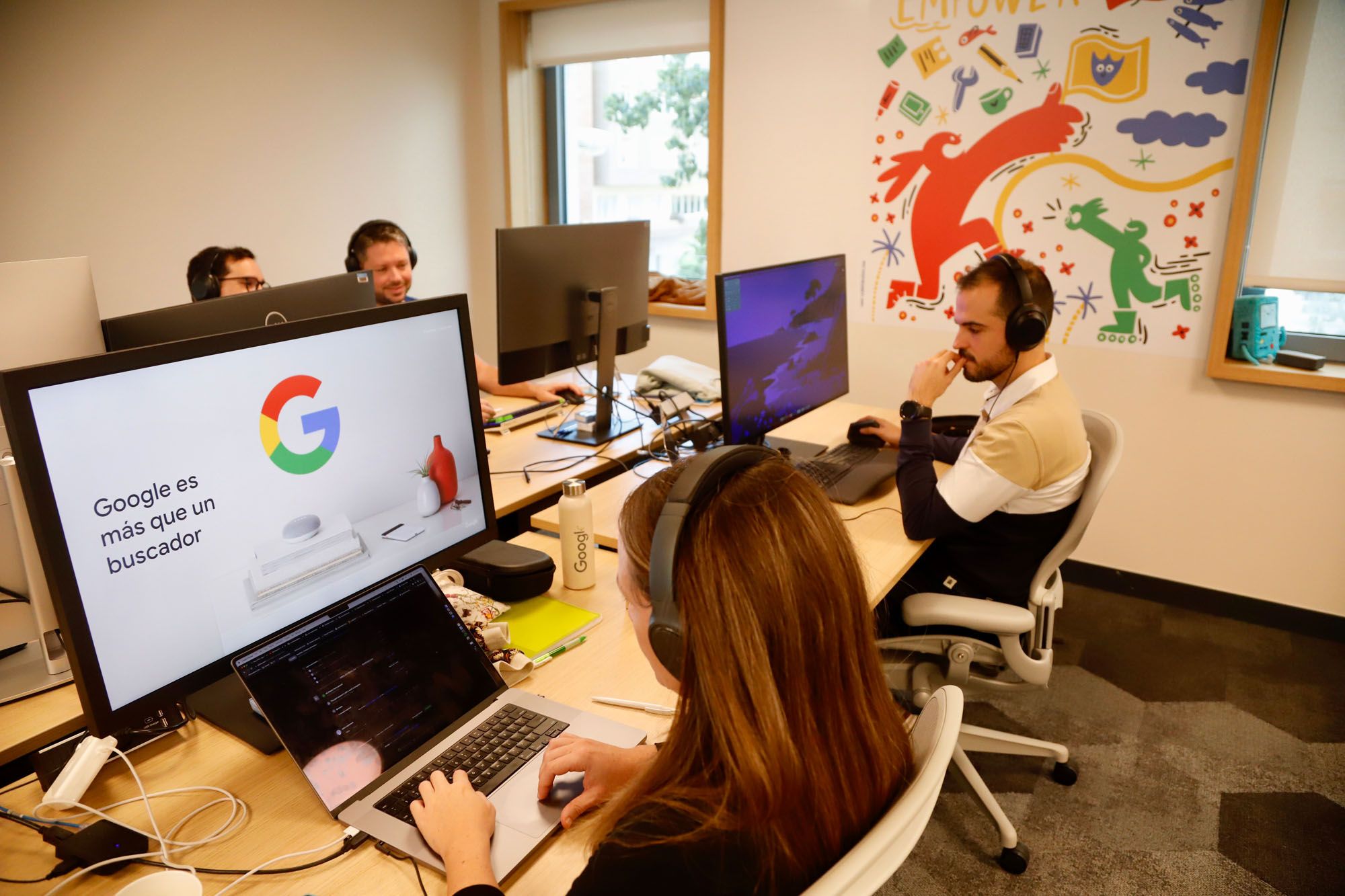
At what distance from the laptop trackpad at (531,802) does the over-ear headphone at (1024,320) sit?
4.52 ft

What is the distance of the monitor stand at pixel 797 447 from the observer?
7.30ft

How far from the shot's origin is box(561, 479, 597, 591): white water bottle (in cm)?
147

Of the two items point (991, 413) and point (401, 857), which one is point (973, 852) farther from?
point (401, 857)

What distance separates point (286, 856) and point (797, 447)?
1.66 meters

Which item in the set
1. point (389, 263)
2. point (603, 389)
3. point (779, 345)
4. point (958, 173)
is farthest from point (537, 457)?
point (958, 173)

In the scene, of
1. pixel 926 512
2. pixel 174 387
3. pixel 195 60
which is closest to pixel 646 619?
pixel 174 387

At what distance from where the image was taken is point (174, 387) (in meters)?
0.89

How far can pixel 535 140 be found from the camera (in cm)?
431

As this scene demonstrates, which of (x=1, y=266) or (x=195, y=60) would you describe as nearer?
(x=1, y=266)

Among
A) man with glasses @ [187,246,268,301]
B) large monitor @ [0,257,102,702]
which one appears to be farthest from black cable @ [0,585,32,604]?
man with glasses @ [187,246,268,301]

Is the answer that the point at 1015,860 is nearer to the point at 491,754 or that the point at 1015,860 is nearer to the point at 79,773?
the point at 491,754

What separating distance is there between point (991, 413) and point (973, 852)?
3.23ft

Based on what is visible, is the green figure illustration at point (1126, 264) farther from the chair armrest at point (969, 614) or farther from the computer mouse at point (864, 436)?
the chair armrest at point (969, 614)

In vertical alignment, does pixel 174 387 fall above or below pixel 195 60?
below
